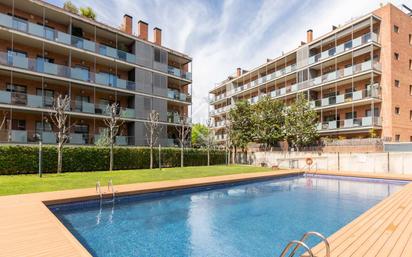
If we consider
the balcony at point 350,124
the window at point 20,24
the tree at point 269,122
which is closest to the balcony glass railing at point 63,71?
the window at point 20,24

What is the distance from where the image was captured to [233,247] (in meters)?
7.00

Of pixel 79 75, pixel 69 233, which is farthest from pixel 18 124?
pixel 69 233

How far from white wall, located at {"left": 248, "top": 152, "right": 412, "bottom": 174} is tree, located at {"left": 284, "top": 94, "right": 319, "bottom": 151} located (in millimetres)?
1714

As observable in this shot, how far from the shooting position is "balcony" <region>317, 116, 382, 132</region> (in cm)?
2677

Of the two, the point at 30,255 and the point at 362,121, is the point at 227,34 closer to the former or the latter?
the point at 362,121

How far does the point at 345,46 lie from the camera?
99.5 feet

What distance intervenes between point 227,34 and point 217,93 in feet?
122

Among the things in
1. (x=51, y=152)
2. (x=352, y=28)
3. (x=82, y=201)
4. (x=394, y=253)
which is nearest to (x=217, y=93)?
(x=352, y=28)

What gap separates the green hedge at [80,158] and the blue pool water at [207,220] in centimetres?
986

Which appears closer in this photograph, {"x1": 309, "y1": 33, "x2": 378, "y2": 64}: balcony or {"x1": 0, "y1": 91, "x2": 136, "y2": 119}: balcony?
{"x1": 0, "y1": 91, "x2": 136, "y2": 119}: balcony

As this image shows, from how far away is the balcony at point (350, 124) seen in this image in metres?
26.8

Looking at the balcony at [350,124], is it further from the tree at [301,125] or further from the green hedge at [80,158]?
the green hedge at [80,158]

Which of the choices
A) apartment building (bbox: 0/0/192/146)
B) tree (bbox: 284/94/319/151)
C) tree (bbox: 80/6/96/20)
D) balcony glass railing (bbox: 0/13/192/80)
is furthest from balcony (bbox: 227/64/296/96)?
tree (bbox: 80/6/96/20)

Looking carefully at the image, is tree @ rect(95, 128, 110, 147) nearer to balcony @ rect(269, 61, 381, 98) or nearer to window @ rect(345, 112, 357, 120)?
balcony @ rect(269, 61, 381, 98)
